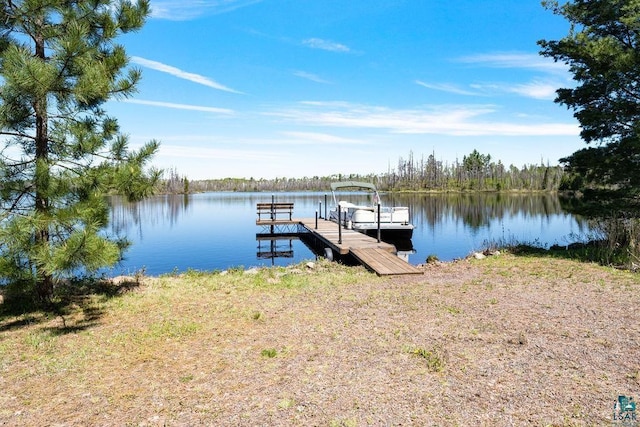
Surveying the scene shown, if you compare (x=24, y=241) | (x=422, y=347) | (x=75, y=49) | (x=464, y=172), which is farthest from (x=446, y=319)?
(x=464, y=172)

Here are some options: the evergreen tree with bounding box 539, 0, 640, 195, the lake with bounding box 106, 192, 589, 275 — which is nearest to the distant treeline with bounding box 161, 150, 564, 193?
the lake with bounding box 106, 192, 589, 275

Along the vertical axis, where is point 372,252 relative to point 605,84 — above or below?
below

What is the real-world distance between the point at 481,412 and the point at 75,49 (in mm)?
7163

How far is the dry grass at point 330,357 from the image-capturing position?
3.89m

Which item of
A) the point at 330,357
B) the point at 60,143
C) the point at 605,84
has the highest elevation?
the point at 605,84

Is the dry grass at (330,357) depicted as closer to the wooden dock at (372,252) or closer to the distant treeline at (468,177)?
the wooden dock at (372,252)

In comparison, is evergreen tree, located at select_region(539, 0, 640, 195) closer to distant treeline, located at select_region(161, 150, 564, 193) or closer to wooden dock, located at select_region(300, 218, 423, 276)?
wooden dock, located at select_region(300, 218, 423, 276)

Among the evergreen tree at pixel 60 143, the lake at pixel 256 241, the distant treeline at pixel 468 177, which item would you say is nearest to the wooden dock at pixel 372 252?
the lake at pixel 256 241

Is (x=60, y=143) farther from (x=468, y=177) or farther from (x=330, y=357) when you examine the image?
(x=468, y=177)

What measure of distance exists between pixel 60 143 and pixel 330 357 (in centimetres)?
569

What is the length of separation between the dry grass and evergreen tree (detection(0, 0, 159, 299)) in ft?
4.26

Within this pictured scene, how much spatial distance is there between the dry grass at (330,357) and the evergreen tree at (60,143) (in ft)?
4.26

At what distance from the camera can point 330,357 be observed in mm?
5125

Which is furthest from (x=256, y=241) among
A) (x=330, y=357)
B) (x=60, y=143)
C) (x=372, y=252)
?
(x=330, y=357)
